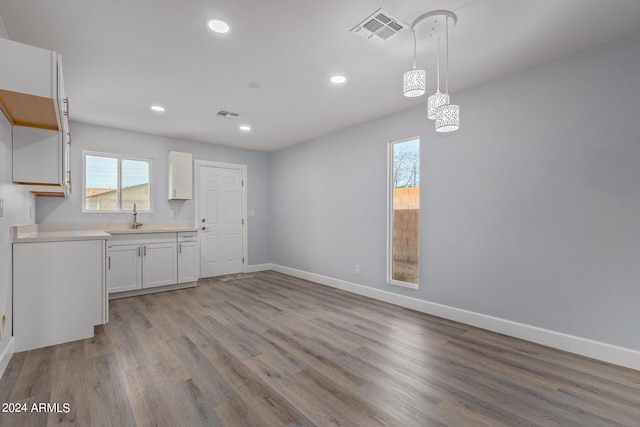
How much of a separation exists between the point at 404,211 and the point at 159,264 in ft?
12.3

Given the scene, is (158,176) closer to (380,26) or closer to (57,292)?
(57,292)

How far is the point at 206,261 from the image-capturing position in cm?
559

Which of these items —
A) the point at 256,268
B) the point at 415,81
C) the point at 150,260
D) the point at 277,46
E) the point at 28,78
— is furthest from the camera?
the point at 256,268

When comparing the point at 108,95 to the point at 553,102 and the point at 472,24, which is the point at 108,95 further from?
the point at 553,102

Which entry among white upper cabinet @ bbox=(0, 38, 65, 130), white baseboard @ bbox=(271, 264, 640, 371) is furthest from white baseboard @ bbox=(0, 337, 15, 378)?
white baseboard @ bbox=(271, 264, 640, 371)

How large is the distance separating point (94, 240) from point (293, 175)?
351 cm

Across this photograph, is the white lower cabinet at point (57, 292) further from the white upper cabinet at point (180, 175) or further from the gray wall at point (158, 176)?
the white upper cabinet at point (180, 175)

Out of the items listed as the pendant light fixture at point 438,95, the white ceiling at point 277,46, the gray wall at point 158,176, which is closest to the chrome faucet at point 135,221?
the gray wall at point 158,176

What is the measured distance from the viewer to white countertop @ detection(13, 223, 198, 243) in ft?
8.86

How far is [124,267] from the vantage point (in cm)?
425

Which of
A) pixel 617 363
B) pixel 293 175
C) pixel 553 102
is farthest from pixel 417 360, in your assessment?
pixel 293 175

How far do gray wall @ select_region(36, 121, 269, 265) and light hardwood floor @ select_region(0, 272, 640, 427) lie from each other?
2.11 metres

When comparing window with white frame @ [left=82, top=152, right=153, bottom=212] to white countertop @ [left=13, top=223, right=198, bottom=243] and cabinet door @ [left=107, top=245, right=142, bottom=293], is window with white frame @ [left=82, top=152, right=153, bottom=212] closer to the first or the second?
white countertop @ [left=13, top=223, right=198, bottom=243]

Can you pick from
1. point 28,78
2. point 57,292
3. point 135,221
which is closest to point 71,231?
point 135,221
